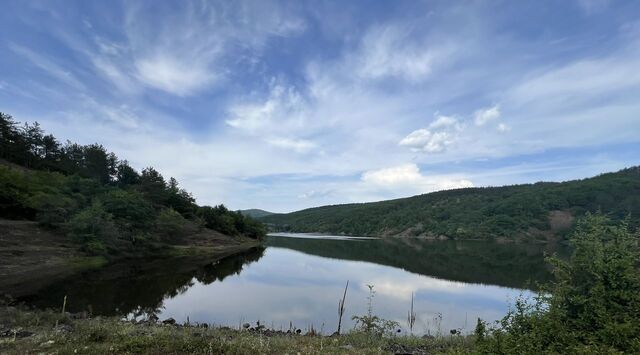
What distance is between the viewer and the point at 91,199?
67688 mm

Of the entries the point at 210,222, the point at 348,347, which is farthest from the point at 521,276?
the point at 210,222

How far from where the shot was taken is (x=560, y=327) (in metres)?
8.45

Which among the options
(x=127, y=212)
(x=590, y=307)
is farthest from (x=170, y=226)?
(x=590, y=307)

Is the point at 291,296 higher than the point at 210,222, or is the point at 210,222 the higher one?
the point at 210,222

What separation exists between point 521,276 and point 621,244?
184ft

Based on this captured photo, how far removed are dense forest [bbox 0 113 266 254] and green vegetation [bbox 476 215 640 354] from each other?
5938 cm

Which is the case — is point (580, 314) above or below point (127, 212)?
below

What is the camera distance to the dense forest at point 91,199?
58.9 metres

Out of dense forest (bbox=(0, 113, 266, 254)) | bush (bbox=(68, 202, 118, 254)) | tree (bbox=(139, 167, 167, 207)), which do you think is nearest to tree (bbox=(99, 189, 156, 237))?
dense forest (bbox=(0, 113, 266, 254))

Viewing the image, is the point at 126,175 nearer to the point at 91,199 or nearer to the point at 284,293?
the point at 91,199

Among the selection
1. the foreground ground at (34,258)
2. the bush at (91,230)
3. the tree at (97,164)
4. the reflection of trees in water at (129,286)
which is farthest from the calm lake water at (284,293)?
the tree at (97,164)

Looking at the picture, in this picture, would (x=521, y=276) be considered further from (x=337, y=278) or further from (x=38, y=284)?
(x=38, y=284)

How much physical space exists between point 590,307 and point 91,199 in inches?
2924

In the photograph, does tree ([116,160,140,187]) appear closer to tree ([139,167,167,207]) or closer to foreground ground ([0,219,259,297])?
tree ([139,167,167,207])
